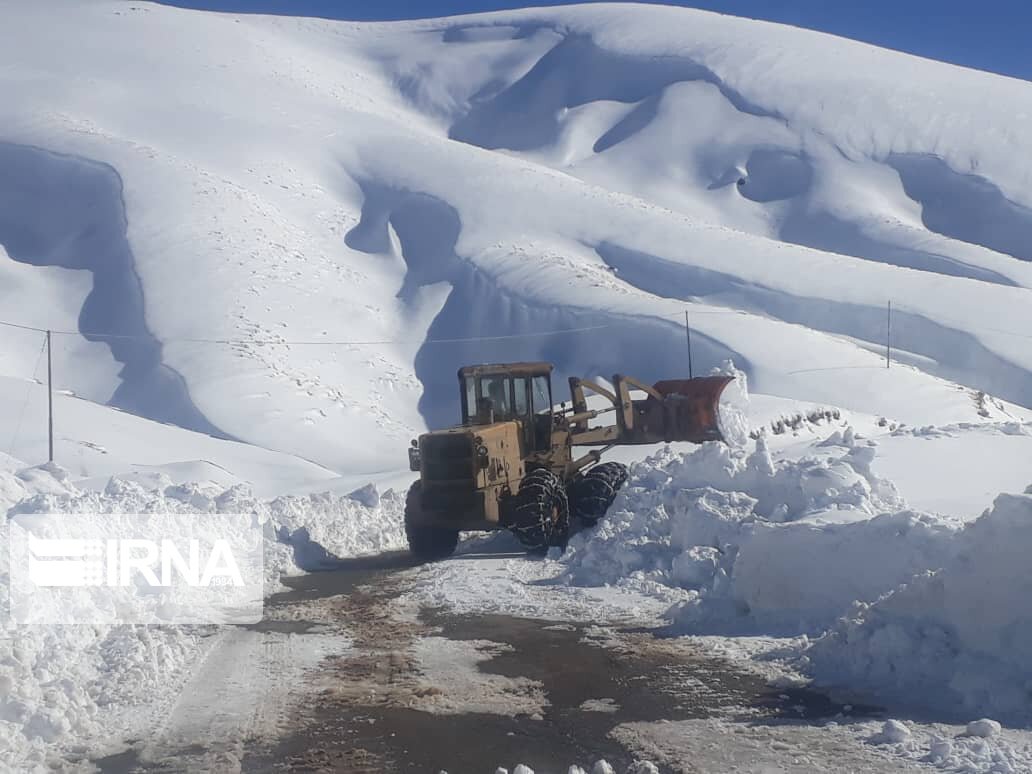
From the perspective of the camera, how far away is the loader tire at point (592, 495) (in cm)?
1662

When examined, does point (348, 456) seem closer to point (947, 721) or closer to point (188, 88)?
point (947, 721)

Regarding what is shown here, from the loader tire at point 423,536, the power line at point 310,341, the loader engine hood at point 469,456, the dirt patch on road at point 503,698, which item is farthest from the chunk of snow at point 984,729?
the power line at point 310,341

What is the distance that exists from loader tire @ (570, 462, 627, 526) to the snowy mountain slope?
19.1 m

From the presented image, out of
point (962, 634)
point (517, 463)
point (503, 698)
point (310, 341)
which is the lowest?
point (503, 698)

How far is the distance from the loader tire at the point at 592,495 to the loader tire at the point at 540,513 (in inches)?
27.0

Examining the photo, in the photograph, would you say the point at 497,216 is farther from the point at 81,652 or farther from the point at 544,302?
the point at 81,652

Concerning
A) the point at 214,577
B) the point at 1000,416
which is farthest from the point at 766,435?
the point at 1000,416

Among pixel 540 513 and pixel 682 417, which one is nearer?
pixel 540 513

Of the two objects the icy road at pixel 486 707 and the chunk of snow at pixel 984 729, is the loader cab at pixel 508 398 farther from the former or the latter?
the chunk of snow at pixel 984 729

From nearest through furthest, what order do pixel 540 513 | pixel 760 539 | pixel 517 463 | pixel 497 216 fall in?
pixel 760 539 → pixel 540 513 → pixel 517 463 → pixel 497 216

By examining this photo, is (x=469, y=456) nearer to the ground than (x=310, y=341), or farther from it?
nearer to the ground

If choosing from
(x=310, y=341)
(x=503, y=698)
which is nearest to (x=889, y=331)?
(x=310, y=341)

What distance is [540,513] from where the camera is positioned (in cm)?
1537

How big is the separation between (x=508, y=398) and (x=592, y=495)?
1.79 metres
